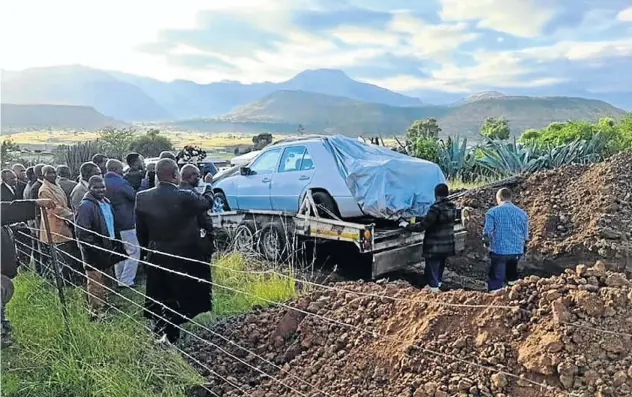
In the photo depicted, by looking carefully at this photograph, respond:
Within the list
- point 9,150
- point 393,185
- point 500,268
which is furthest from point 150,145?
point 500,268

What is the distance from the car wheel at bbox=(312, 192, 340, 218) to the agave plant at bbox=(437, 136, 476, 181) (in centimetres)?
788

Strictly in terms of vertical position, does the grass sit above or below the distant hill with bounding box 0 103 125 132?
below

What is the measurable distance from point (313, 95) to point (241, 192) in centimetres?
5966

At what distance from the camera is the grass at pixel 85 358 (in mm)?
4238

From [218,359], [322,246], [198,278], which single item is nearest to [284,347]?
[218,359]

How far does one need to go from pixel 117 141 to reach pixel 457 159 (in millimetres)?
21584

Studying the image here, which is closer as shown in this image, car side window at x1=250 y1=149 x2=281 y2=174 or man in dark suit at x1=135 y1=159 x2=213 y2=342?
man in dark suit at x1=135 y1=159 x2=213 y2=342

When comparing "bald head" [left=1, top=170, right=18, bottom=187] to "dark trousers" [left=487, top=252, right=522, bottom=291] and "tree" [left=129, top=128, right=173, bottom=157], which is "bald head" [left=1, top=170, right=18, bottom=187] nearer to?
"dark trousers" [left=487, top=252, right=522, bottom=291]

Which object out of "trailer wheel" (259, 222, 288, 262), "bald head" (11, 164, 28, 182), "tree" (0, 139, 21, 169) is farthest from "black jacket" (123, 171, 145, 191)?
"tree" (0, 139, 21, 169)

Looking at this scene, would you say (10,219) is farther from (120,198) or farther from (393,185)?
(393,185)

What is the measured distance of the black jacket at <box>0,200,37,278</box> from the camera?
494cm

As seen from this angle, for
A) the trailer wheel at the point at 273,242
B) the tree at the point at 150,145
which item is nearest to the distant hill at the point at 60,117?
the tree at the point at 150,145

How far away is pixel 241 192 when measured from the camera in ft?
33.8

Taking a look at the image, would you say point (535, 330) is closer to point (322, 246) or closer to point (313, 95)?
point (322, 246)
